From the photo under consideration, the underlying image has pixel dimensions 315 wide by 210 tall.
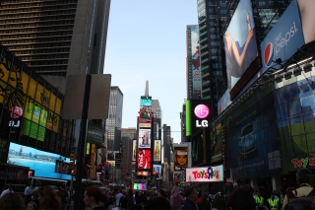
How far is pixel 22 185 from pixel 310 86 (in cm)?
2527

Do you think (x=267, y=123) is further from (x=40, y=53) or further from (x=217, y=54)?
(x=40, y=53)

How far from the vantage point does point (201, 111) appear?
2623 inches

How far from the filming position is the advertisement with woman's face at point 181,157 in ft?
257

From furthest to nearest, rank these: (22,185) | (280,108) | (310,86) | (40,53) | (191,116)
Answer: (40,53), (191,116), (280,108), (310,86), (22,185)

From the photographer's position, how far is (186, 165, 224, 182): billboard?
141ft

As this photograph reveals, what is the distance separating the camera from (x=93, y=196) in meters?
3.84

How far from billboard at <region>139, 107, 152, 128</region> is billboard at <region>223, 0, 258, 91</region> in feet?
230

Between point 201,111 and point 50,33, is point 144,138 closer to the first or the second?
point 201,111

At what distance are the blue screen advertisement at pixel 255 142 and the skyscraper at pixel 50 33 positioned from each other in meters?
65.2

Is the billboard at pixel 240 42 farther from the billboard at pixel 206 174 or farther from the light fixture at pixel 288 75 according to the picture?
the billboard at pixel 206 174

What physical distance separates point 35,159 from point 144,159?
2747 inches

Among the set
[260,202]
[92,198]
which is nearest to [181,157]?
[260,202]

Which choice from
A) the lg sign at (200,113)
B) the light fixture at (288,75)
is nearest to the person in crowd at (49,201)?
the light fixture at (288,75)

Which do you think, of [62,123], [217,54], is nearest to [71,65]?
[62,123]
